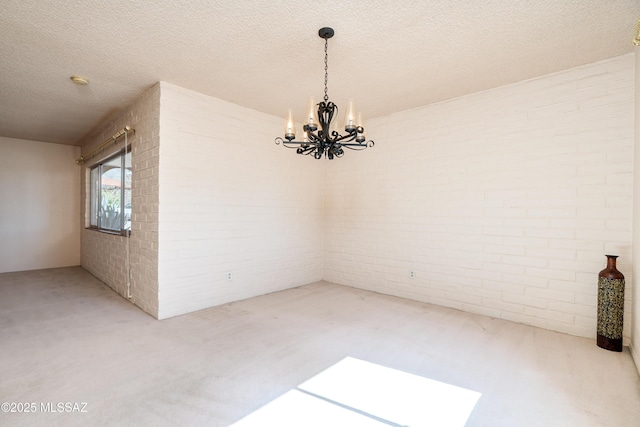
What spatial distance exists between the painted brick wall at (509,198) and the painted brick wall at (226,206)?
43.2 inches

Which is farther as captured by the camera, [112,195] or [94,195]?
[94,195]

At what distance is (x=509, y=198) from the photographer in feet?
11.0

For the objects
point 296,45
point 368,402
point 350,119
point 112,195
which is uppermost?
point 296,45

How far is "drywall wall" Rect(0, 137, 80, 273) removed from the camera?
591cm

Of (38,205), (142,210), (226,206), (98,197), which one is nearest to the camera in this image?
(142,210)

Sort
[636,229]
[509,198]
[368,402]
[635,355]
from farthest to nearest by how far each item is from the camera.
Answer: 1. [509,198]
2. [636,229]
3. [635,355]
4. [368,402]

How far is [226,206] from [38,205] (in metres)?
5.18

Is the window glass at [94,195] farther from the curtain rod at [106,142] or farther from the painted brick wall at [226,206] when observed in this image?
the painted brick wall at [226,206]

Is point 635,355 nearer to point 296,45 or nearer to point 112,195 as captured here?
point 296,45

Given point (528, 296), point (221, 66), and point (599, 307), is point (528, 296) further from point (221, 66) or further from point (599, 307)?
point (221, 66)

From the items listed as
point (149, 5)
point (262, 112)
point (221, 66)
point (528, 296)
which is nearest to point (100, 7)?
point (149, 5)

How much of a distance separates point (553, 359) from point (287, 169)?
3.89 meters

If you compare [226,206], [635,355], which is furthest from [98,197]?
[635,355]

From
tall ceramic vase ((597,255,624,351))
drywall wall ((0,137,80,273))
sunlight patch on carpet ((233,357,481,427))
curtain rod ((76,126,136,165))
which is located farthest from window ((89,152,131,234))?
tall ceramic vase ((597,255,624,351))
